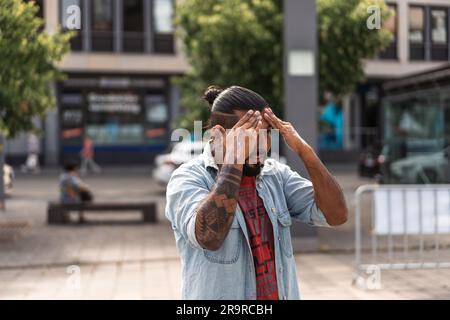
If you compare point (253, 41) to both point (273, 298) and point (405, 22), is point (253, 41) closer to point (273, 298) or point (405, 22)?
point (405, 22)

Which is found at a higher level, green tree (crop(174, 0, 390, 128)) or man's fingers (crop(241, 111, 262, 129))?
green tree (crop(174, 0, 390, 128))

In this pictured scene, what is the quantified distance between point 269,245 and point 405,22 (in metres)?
5.82

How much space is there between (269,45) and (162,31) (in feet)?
59.8

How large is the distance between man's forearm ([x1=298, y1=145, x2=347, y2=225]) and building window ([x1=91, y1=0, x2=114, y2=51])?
25765 mm

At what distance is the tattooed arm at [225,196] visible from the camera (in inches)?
72.0

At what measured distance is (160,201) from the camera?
1608cm

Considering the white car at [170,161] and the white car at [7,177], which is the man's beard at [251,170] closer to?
the white car at [7,177]

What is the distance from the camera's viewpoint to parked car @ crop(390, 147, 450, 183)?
11617 mm

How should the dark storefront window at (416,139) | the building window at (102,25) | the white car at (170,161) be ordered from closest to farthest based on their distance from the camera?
the dark storefront window at (416,139)
the white car at (170,161)
the building window at (102,25)

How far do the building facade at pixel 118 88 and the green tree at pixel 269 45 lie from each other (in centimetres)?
1537

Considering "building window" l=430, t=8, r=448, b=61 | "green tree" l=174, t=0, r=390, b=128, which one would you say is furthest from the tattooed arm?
"green tree" l=174, t=0, r=390, b=128

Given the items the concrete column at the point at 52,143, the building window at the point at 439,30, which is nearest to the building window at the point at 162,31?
the concrete column at the point at 52,143

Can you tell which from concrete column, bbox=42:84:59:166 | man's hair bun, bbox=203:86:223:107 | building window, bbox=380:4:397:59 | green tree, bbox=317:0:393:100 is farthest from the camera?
concrete column, bbox=42:84:59:166
